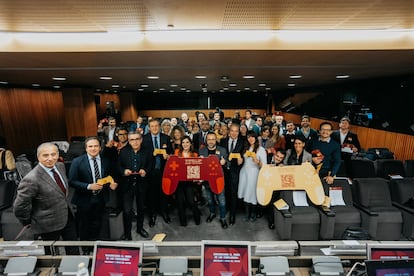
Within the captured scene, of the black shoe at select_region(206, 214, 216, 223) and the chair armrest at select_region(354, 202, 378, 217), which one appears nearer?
the chair armrest at select_region(354, 202, 378, 217)

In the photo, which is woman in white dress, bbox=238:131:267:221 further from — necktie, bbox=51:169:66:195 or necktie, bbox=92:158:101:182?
necktie, bbox=51:169:66:195

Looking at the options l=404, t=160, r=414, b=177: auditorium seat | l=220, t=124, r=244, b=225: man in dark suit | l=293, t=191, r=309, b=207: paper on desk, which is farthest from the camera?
l=404, t=160, r=414, b=177: auditorium seat

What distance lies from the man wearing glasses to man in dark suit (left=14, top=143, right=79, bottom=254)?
3247mm

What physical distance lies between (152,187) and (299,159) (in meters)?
2.18

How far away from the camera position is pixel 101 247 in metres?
1.47

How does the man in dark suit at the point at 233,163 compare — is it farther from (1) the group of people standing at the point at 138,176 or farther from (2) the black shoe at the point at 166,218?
(2) the black shoe at the point at 166,218

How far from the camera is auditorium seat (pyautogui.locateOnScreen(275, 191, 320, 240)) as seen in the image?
3.05 metres

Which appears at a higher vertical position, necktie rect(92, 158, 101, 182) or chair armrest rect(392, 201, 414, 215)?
necktie rect(92, 158, 101, 182)

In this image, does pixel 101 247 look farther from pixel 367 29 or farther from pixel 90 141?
pixel 367 29

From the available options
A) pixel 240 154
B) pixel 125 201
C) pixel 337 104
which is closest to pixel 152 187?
pixel 125 201

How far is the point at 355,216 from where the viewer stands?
3.14m

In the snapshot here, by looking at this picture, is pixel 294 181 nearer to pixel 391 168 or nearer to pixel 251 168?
pixel 251 168

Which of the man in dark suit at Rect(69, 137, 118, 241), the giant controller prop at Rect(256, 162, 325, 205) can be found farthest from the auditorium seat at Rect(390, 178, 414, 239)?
the man in dark suit at Rect(69, 137, 118, 241)

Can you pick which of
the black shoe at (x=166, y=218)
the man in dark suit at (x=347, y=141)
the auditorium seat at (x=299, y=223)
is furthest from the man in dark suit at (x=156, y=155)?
the man in dark suit at (x=347, y=141)
